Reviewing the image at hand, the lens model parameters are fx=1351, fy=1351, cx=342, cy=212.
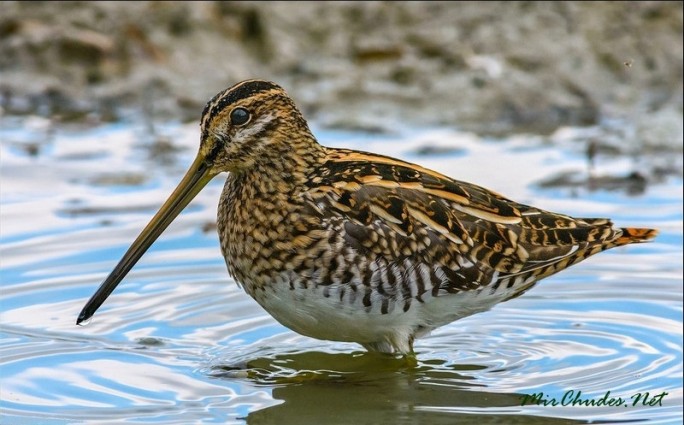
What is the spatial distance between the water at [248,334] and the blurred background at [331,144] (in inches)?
0.7

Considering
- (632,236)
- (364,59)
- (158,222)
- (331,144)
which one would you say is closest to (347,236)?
(158,222)

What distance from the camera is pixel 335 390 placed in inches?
269

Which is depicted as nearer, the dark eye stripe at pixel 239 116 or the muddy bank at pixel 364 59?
the dark eye stripe at pixel 239 116

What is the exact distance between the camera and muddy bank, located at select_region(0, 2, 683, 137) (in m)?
12.0

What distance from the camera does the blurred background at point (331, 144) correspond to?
267 inches

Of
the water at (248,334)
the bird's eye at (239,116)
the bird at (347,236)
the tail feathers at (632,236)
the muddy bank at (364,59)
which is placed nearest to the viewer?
the water at (248,334)

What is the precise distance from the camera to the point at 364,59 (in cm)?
1254

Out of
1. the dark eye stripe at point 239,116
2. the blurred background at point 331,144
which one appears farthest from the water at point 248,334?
the dark eye stripe at point 239,116

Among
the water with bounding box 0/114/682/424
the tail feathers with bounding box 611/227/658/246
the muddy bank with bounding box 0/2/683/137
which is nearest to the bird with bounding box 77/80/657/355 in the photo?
the tail feathers with bounding box 611/227/658/246

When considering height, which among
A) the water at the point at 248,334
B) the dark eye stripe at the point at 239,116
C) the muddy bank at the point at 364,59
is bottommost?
the water at the point at 248,334

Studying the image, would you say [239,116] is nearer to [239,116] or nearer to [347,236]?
[239,116]

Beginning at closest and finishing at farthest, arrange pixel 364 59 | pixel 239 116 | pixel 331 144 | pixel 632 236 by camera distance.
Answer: pixel 239 116 < pixel 632 236 < pixel 331 144 < pixel 364 59

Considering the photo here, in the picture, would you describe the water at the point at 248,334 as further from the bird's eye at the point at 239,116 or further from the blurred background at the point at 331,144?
the bird's eye at the point at 239,116

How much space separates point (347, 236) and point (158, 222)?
99 centimetres
